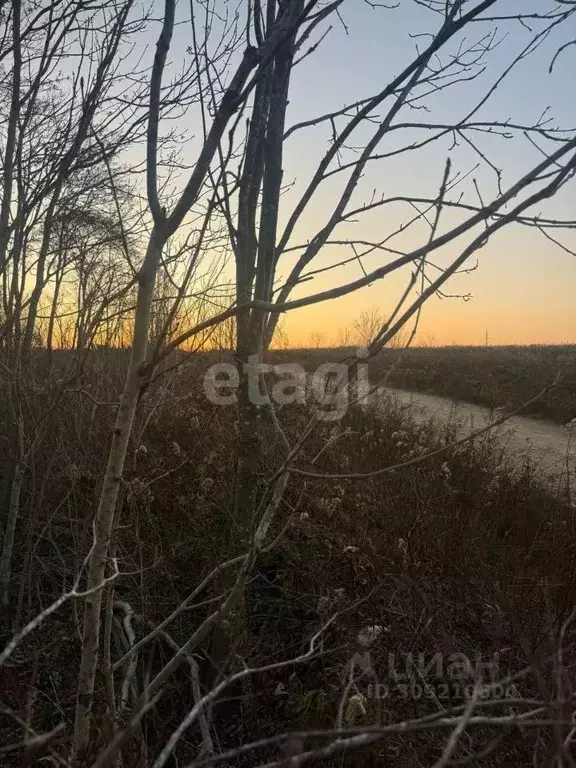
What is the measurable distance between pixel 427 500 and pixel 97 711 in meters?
3.17

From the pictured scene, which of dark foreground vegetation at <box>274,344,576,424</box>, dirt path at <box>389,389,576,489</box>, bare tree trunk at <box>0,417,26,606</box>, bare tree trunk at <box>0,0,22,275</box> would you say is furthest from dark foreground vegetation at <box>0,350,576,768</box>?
dark foreground vegetation at <box>274,344,576,424</box>

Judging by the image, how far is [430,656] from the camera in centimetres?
319

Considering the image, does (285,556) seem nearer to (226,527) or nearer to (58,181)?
(226,527)

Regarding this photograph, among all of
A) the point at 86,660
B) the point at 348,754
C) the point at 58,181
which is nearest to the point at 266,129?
the point at 58,181

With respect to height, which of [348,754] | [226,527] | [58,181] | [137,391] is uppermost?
[58,181]

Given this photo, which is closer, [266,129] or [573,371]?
[266,129]

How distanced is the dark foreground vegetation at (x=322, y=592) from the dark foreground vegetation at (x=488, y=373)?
208 inches

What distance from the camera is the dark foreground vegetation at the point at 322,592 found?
8.73 ft

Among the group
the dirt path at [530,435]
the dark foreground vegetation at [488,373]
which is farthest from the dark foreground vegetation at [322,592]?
the dark foreground vegetation at [488,373]

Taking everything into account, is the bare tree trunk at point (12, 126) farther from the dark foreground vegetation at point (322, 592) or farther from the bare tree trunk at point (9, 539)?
the bare tree trunk at point (9, 539)

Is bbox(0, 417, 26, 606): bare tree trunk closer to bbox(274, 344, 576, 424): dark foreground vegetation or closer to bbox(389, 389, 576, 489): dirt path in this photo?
bbox(389, 389, 576, 489): dirt path

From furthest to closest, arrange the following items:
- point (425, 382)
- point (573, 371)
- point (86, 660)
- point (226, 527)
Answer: point (425, 382) → point (573, 371) → point (226, 527) → point (86, 660)

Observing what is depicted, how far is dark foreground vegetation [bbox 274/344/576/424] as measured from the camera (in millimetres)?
11070

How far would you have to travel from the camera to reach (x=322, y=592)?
3.83m
